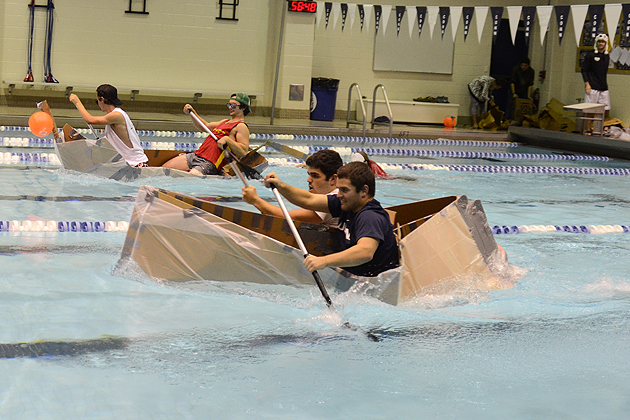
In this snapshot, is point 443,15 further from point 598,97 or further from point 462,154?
point 598,97

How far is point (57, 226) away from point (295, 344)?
9.65 feet

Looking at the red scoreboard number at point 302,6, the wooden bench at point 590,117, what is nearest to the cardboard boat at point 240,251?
the wooden bench at point 590,117

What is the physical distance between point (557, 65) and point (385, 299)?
15.5 m

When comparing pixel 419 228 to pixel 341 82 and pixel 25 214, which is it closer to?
pixel 25 214

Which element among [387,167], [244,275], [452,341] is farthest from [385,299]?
[387,167]

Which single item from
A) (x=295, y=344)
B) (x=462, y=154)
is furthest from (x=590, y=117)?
(x=295, y=344)

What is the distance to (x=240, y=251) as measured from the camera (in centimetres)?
438

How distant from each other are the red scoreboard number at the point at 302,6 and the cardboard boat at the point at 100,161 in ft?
27.2

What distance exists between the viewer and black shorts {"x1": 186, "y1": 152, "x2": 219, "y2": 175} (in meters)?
8.32

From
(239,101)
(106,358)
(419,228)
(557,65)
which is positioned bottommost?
(106,358)

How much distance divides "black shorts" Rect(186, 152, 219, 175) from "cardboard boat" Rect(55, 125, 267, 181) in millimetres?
143

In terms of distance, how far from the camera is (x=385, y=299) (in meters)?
4.31

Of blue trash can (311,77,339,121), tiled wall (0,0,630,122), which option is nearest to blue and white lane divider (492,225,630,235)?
tiled wall (0,0,630,122)

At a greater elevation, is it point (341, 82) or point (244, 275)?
point (341, 82)
